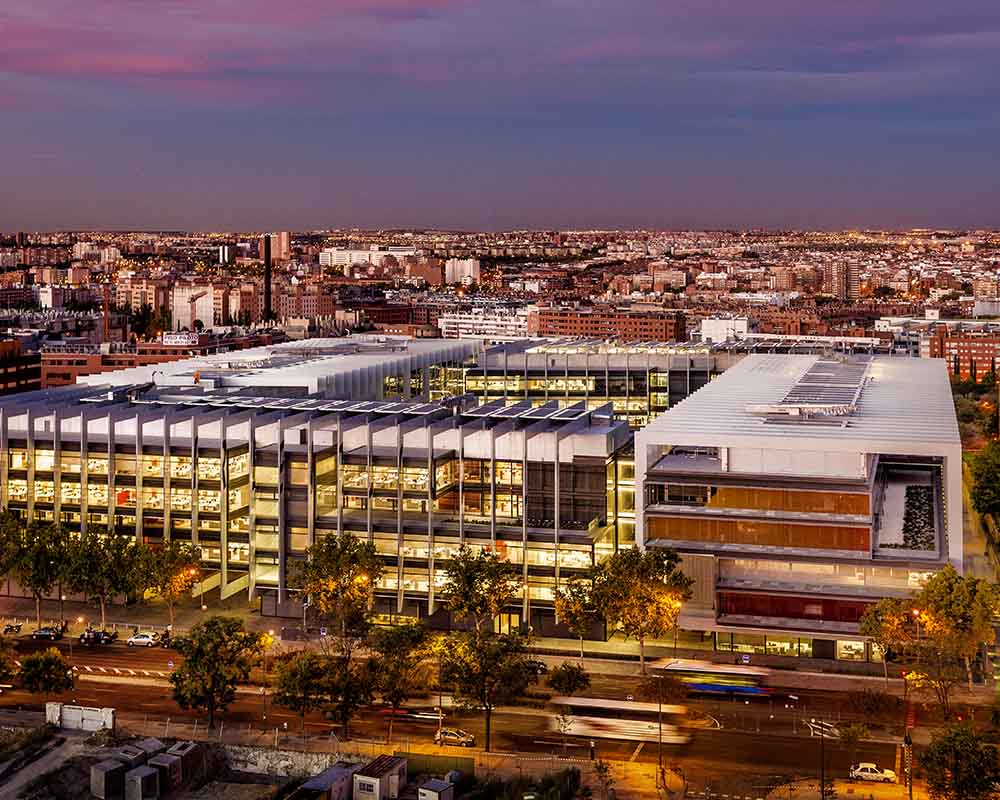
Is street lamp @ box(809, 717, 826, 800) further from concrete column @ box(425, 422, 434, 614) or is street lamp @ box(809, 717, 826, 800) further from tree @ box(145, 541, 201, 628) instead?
tree @ box(145, 541, 201, 628)

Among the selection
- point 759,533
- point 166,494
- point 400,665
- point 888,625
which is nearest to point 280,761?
point 400,665

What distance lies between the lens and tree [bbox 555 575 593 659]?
1849 inches

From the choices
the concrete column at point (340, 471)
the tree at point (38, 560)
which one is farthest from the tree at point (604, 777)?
the tree at point (38, 560)

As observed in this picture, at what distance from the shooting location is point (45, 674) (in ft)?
140

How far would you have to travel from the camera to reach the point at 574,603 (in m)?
47.2

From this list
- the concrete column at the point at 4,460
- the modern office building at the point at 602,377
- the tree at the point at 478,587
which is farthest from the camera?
the modern office building at the point at 602,377

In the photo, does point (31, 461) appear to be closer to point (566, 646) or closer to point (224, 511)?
point (224, 511)

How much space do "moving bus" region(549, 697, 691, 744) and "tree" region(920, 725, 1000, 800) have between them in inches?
336

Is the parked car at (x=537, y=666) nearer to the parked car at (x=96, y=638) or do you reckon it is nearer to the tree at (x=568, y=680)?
the tree at (x=568, y=680)

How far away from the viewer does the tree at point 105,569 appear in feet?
171

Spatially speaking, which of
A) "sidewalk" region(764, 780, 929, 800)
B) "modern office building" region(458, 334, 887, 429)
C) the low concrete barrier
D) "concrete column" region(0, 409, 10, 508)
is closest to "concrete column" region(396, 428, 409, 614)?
the low concrete barrier

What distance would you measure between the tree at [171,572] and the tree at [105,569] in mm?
402

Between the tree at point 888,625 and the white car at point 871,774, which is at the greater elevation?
the tree at point 888,625

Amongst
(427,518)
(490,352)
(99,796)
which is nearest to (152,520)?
(427,518)
